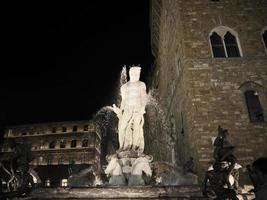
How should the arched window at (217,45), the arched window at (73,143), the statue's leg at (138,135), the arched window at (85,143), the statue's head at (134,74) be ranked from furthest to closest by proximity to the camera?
the arched window at (73,143) → the arched window at (85,143) → the arched window at (217,45) → the statue's head at (134,74) → the statue's leg at (138,135)

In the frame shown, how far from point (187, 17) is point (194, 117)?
580 cm

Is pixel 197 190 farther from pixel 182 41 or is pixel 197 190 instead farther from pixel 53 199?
pixel 182 41

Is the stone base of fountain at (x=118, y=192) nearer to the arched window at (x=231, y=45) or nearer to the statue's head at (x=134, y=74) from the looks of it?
the statue's head at (x=134, y=74)

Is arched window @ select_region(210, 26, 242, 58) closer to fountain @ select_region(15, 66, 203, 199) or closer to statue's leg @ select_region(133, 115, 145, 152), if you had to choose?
fountain @ select_region(15, 66, 203, 199)

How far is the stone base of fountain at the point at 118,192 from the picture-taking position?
7781 mm

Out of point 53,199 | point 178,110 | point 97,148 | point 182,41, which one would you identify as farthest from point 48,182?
point 53,199

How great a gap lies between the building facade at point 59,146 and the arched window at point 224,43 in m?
31.9

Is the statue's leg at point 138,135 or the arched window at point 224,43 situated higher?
the arched window at point 224,43

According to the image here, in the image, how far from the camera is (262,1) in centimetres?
1698

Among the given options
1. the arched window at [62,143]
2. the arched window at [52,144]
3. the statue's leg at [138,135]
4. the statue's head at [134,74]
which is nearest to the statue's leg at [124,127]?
the statue's leg at [138,135]

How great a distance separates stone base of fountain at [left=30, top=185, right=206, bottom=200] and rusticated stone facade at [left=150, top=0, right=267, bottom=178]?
529cm

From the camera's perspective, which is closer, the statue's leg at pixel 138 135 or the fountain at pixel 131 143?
the fountain at pixel 131 143

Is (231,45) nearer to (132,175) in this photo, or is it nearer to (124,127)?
(124,127)

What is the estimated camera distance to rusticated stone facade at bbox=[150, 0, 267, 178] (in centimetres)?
1362
